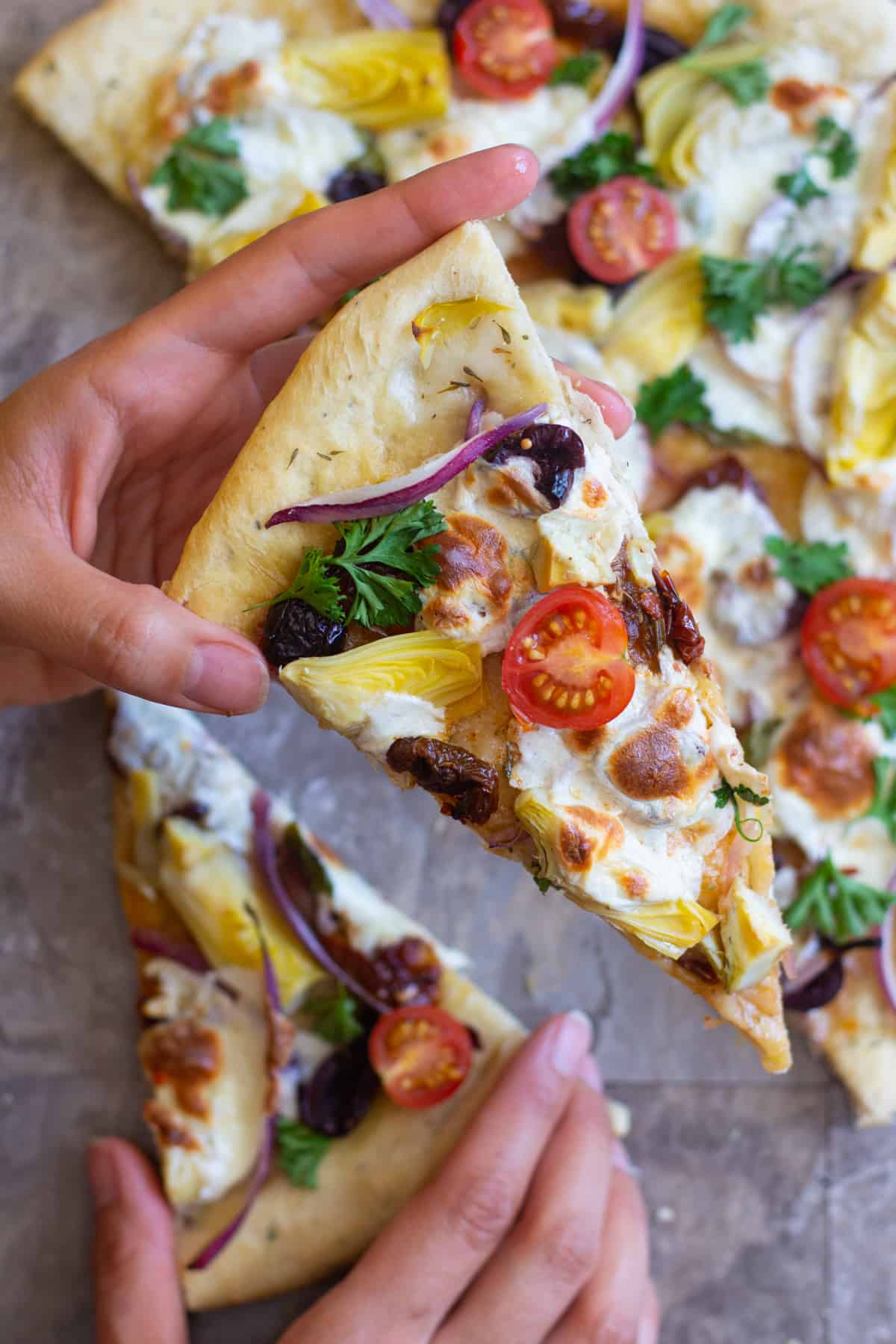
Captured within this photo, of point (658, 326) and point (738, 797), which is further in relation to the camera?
point (658, 326)

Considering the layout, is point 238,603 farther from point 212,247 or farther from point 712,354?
point 712,354

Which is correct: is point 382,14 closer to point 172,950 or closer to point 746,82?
point 746,82

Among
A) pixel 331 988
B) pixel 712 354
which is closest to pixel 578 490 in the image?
pixel 712 354

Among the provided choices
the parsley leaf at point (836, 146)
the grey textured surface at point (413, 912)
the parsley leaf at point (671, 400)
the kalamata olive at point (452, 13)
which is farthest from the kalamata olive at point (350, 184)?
the parsley leaf at point (836, 146)

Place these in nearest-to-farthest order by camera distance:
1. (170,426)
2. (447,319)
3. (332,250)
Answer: (447,319)
(332,250)
(170,426)

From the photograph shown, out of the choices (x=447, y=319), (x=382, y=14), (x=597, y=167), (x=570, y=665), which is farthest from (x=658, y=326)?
(x=570, y=665)

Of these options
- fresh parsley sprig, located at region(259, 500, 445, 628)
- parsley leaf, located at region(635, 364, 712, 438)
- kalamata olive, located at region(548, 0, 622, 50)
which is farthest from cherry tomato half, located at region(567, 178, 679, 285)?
fresh parsley sprig, located at region(259, 500, 445, 628)
